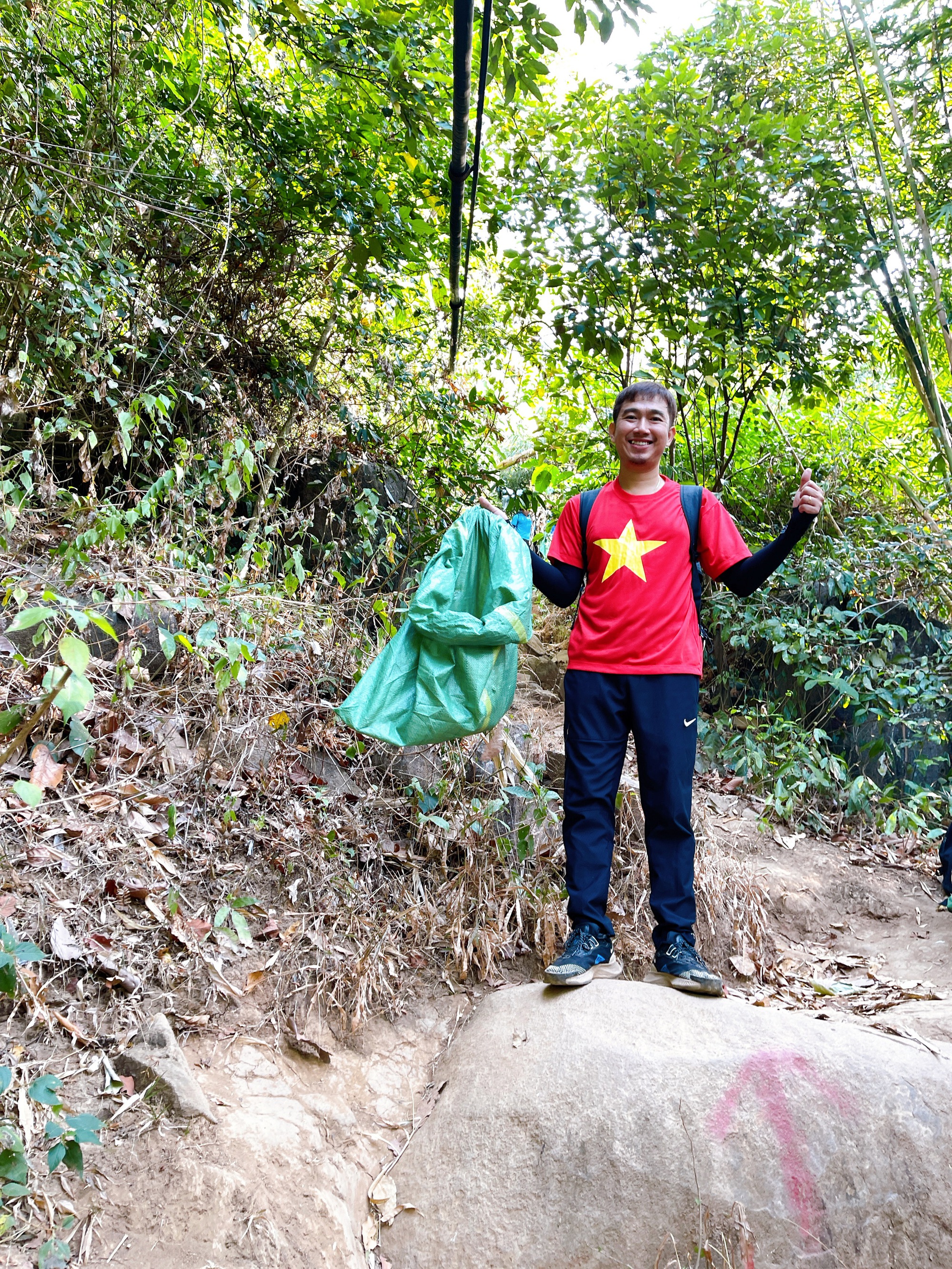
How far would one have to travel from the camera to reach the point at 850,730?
4766 millimetres

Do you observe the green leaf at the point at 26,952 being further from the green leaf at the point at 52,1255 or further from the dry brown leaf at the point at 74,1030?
the dry brown leaf at the point at 74,1030

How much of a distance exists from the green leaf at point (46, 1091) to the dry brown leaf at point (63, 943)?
22.0 inches

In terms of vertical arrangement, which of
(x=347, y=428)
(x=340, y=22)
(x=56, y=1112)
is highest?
(x=340, y=22)

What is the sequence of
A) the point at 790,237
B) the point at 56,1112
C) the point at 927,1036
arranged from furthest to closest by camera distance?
the point at 790,237, the point at 927,1036, the point at 56,1112

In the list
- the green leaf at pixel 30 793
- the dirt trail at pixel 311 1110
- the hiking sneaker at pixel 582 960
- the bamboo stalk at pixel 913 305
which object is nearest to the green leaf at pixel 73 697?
the green leaf at pixel 30 793

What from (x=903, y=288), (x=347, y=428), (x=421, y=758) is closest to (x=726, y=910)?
(x=421, y=758)

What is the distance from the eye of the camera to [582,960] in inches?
92.7

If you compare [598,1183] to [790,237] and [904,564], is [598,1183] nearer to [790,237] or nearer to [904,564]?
[904,564]

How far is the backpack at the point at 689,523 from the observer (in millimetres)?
2521

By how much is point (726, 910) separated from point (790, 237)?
11.1 ft

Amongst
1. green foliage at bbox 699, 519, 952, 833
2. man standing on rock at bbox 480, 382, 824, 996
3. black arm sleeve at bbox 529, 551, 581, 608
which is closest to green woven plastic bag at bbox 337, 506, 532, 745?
black arm sleeve at bbox 529, 551, 581, 608

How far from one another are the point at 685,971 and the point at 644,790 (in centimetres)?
52

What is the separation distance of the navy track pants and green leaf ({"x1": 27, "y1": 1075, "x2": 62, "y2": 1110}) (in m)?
1.38

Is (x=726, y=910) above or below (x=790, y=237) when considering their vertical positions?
below
